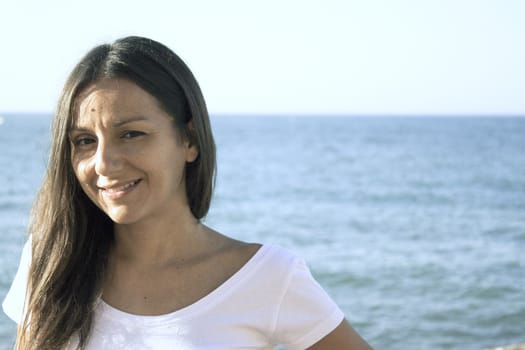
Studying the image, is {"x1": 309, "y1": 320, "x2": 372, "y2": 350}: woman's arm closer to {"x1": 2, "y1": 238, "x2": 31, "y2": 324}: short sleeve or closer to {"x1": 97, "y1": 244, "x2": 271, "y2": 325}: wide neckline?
{"x1": 97, "y1": 244, "x2": 271, "y2": 325}: wide neckline

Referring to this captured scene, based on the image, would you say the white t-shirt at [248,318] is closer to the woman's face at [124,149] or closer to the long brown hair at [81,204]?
the long brown hair at [81,204]

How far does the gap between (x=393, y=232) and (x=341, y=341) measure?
52.7 feet

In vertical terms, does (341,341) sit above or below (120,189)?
below

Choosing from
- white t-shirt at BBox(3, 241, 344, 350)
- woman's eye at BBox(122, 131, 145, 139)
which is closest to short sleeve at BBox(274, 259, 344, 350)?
white t-shirt at BBox(3, 241, 344, 350)

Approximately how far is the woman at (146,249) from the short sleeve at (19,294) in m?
0.03

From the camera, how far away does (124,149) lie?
91.2 inches

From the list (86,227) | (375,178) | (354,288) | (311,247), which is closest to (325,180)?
(375,178)

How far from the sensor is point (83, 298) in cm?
250

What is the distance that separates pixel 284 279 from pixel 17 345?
0.86 metres

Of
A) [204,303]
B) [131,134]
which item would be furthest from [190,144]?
[204,303]

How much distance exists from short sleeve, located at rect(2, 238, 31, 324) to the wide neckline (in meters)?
0.31

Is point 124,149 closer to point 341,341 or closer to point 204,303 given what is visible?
point 204,303

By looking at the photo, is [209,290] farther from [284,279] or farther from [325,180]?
[325,180]

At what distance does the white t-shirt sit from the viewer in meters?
2.35
